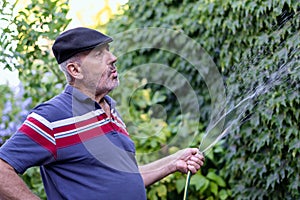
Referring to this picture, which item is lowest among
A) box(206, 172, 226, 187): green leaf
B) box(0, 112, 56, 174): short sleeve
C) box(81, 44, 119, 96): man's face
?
box(206, 172, 226, 187): green leaf

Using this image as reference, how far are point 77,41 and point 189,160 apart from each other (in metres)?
0.75

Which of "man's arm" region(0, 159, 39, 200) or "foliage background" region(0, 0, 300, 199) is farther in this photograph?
"foliage background" region(0, 0, 300, 199)

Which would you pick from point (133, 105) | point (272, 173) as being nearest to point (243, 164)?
point (272, 173)

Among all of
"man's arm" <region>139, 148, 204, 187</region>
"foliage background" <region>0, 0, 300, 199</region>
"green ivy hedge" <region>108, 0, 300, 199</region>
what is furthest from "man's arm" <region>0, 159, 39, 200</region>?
"green ivy hedge" <region>108, 0, 300, 199</region>

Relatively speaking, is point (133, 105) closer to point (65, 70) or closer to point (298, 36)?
point (298, 36)

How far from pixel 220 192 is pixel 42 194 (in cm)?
137

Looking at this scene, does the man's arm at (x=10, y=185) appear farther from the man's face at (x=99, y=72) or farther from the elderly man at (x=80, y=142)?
the man's face at (x=99, y=72)

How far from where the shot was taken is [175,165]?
9.99 ft

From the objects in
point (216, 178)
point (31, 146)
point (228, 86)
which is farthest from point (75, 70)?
point (216, 178)

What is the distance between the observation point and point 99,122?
2.83 m

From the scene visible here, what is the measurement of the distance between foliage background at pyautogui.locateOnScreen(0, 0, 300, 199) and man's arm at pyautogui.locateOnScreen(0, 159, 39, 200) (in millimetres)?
1674

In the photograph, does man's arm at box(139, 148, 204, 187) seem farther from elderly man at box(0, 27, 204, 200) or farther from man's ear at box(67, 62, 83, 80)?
man's ear at box(67, 62, 83, 80)

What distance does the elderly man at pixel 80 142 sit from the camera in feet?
8.32

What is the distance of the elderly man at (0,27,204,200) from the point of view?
2.54 meters
